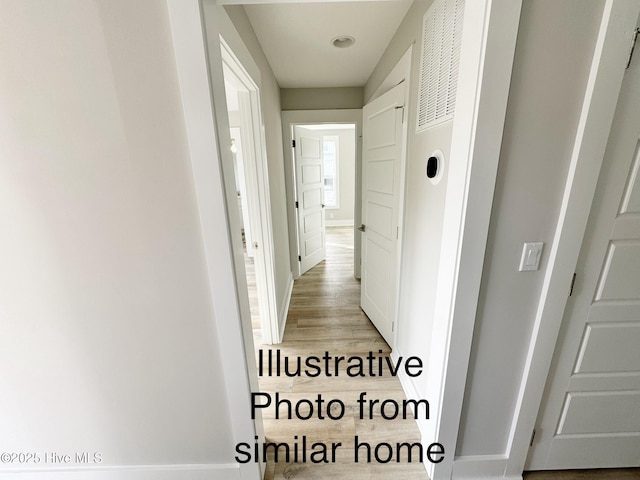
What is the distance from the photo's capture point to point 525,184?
85cm

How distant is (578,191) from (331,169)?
18.3ft

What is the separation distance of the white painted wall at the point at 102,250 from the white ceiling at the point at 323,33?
3.30 ft

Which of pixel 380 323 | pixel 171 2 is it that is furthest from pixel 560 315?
pixel 171 2

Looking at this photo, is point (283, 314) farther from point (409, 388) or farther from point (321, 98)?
point (321, 98)

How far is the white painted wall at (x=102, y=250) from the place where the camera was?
2.41 feet

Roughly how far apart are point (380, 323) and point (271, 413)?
1.13m

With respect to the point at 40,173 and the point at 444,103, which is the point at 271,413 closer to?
the point at 40,173

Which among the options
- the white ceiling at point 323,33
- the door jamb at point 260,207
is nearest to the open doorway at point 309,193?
the white ceiling at point 323,33

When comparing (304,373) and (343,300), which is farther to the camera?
(343,300)

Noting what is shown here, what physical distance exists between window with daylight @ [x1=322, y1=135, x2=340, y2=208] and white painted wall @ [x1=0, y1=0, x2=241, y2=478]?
5.39 metres

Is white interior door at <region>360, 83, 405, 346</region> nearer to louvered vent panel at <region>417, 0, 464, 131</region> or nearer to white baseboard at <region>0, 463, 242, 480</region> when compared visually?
louvered vent panel at <region>417, 0, 464, 131</region>

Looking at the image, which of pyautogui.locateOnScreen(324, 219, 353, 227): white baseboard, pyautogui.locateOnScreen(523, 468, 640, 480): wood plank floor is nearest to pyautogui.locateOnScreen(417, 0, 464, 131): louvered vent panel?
pyautogui.locateOnScreen(523, 468, 640, 480): wood plank floor

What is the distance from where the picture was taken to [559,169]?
84 cm

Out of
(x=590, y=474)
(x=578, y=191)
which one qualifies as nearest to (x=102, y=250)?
(x=578, y=191)
